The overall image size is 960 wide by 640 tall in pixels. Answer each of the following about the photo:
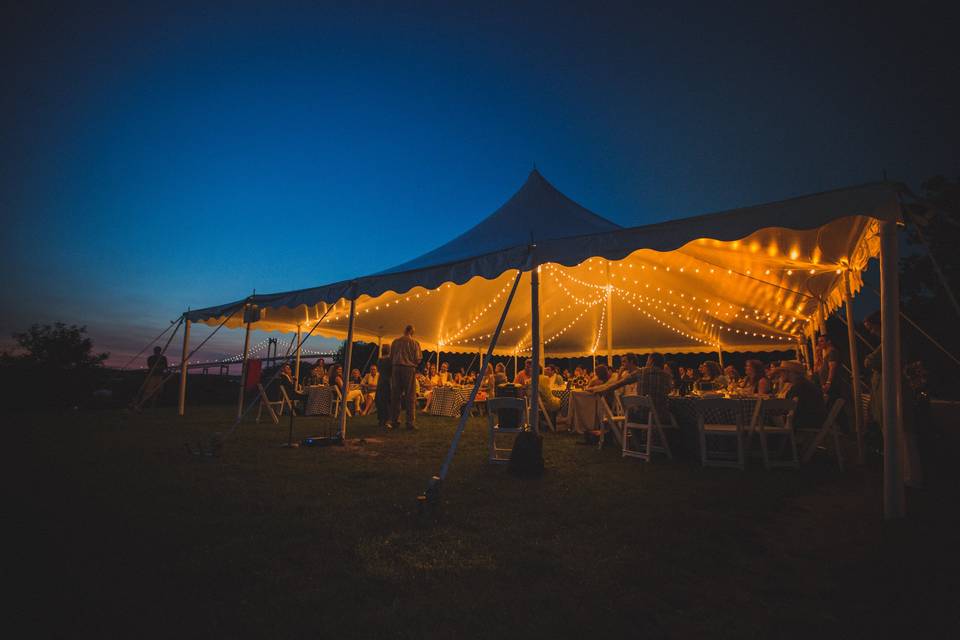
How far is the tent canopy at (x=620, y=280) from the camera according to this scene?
Answer: 3.75 meters

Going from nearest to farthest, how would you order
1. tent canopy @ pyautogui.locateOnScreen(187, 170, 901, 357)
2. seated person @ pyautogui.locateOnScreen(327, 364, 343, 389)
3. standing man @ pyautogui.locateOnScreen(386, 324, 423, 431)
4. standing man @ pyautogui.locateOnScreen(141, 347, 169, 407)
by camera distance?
tent canopy @ pyautogui.locateOnScreen(187, 170, 901, 357)
standing man @ pyautogui.locateOnScreen(386, 324, 423, 431)
seated person @ pyautogui.locateOnScreen(327, 364, 343, 389)
standing man @ pyautogui.locateOnScreen(141, 347, 169, 407)

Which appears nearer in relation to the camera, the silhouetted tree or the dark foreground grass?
the dark foreground grass

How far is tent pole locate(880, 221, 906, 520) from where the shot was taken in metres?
2.68

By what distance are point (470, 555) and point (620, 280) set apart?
21.9 feet

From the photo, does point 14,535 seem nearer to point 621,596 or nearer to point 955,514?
point 621,596

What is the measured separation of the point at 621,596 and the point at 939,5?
2792cm

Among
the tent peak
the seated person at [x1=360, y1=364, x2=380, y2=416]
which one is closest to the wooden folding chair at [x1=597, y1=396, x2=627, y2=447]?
the tent peak

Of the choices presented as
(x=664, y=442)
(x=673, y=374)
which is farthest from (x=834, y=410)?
(x=673, y=374)

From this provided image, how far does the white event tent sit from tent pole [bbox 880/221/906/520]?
0.5 inches

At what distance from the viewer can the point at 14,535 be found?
2.16 m

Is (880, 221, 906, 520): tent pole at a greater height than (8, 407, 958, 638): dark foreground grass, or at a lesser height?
greater

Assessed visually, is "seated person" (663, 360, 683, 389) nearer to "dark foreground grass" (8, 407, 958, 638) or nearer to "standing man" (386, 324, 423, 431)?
"dark foreground grass" (8, 407, 958, 638)

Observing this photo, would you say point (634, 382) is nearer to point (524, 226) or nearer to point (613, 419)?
point (613, 419)

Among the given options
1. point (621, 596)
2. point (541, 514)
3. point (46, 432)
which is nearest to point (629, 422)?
point (541, 514)
